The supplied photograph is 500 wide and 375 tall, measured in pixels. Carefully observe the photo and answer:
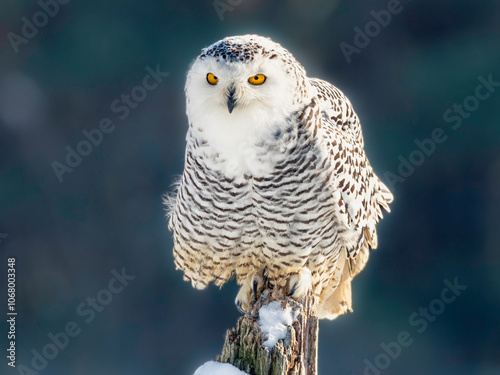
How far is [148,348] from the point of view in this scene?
263 inches

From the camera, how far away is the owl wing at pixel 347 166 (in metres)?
2.99

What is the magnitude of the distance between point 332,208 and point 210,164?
56 cm

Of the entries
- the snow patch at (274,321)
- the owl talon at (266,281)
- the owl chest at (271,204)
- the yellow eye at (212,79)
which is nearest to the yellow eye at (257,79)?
the yellow eye at (212,79)

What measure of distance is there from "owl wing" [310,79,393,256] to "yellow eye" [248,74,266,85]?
384 mm

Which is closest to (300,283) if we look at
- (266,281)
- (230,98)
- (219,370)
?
(266,281)

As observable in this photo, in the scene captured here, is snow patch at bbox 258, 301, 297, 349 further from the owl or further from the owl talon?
the owl talon

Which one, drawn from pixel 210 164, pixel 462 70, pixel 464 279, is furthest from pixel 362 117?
pixel 210 164

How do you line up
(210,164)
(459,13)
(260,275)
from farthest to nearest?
1. (459,13)
2. (260,275)
3. (210,164)

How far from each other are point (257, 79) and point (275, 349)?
0.97 meters

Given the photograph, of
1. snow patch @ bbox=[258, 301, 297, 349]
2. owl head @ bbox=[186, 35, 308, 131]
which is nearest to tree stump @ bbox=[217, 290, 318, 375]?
snow patch @ bbox=[258, 301, 297, 349]

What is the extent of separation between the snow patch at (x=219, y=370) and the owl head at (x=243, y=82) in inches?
35.7

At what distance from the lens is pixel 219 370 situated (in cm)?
251

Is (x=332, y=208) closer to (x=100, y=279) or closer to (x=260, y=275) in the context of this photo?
(x=260, y=275)

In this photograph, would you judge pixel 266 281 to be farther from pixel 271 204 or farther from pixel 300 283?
pixel 271 204
